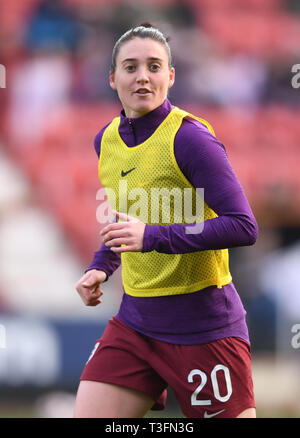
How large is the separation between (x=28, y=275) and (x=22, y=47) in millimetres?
2478

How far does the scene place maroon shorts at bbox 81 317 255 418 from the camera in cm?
268

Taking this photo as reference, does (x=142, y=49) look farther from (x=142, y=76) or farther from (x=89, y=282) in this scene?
(x=89, y=282)

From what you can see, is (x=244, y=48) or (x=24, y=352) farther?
(x=244, y=48)

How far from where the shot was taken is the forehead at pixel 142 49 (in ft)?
8.82

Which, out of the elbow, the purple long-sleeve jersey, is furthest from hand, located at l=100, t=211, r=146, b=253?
the elbow

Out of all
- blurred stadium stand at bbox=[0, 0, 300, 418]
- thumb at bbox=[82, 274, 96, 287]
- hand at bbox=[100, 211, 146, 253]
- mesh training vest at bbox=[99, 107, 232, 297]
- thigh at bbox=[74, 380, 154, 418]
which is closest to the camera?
hand at bbox=[100, 211, 146, 253]

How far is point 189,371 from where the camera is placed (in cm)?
270

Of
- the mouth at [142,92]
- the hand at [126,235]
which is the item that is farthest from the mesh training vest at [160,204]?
the hand at [126,235]

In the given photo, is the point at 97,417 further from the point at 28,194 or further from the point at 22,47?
the point at 22,47

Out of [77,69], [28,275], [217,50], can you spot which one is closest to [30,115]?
[77,69]

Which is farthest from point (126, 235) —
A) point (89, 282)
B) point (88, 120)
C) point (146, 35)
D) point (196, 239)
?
point (88, 120)

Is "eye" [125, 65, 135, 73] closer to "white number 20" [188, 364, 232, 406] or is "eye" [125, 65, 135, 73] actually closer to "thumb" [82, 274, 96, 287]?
"thumb" [82, 274, 96, 287]

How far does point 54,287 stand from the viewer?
7160mm

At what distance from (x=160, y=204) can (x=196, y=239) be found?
24 centimetres
